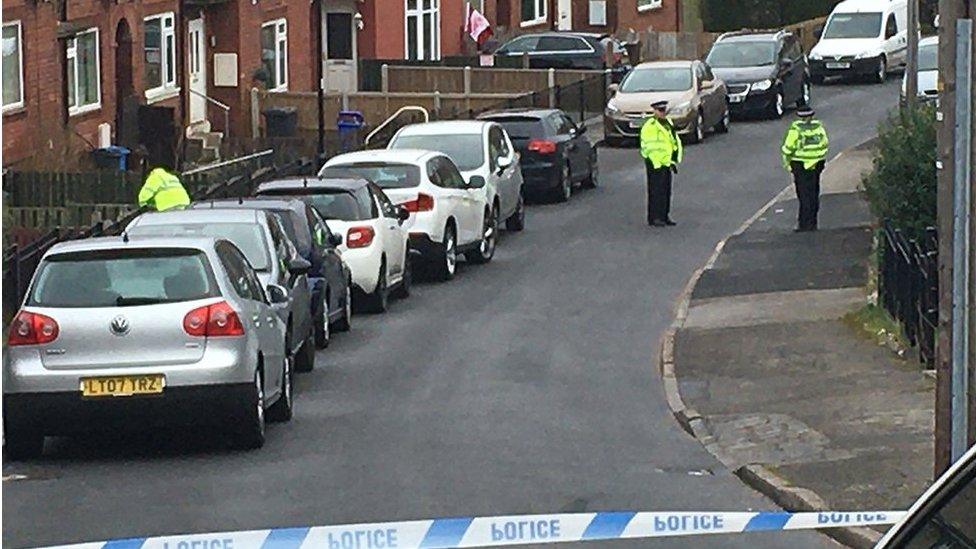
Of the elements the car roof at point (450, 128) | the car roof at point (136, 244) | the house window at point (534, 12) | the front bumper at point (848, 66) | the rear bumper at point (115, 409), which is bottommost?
the rear bumper at point (115, 409)

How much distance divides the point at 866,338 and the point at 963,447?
824cm

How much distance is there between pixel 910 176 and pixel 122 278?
772cm

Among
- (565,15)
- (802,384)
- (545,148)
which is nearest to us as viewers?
(802,384)

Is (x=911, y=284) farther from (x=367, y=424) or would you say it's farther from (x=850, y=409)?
(x=367, y=424)

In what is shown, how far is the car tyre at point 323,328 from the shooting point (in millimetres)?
19109

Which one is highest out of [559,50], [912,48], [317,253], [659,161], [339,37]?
[339,37]

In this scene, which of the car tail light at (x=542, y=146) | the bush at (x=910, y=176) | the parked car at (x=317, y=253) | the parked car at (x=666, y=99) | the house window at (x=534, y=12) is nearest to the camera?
the bush at (x=910, y=176)

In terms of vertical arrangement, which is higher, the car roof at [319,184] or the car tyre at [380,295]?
the car roof at [319,184]

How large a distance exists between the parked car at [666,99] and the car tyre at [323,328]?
18.6 metres

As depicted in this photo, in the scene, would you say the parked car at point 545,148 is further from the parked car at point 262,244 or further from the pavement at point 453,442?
the parked car at point 262,244

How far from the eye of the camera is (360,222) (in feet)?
70.5

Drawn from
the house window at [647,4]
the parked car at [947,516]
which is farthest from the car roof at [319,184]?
the house window at [647,4]

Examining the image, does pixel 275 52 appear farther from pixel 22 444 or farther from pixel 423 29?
pixel 22 444

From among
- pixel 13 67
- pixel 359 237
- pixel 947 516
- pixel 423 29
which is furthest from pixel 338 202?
pixel 423 29
